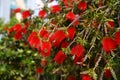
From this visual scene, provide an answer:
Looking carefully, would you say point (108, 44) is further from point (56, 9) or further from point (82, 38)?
point (56, 9)

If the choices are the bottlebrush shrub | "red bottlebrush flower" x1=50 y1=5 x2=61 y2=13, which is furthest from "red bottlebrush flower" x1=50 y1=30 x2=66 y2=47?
"red bottlebrush flower" x1=50 y1=5 x2=61 y2=13

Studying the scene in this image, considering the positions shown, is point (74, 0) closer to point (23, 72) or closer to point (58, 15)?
point (58, 15)

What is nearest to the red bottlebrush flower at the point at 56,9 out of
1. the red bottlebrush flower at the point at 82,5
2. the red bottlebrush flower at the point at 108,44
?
the red bottlebrush flower at the point at 82,5

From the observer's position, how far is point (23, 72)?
2320mm

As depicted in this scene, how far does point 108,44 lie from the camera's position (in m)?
1.19

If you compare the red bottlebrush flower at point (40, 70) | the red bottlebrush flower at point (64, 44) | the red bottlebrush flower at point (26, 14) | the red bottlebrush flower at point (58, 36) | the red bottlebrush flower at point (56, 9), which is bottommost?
the red bottlebrush flower at point (40, 70)

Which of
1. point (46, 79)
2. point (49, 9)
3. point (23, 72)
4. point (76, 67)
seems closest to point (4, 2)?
point (23, 72)

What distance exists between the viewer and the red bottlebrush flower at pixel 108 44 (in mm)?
1197

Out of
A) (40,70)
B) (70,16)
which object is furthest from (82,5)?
(40,70)

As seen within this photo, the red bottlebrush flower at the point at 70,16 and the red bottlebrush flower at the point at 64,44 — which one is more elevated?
the red bottlebrush flower at the point at 70,16

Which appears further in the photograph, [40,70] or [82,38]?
[40,70]

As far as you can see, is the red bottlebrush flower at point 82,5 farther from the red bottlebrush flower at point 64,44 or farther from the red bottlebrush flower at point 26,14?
the red bottlebrush flower at point 26,14

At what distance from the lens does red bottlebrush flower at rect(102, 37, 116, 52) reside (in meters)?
1.20

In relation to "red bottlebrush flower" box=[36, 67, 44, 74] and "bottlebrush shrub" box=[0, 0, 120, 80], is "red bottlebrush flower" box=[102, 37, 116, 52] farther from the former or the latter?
"red bottlebrush flower" box=[36, 67, 44, 74]
